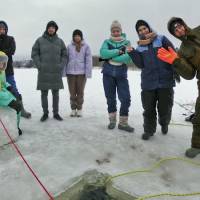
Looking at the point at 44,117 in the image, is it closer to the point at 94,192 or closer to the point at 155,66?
the point at 155,66

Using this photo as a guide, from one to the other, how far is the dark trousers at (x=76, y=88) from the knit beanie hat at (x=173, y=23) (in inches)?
92.5

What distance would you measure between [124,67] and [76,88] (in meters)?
1.34

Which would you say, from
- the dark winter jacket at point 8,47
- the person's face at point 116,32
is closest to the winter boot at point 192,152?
the person's face at point 116,32

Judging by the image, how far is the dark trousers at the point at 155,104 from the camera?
18.6ft

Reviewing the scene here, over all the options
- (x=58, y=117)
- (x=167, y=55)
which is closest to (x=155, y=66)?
(x=167, y=55)

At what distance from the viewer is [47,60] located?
6.80 meters

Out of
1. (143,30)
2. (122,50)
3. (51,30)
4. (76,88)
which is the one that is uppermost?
(143,30)

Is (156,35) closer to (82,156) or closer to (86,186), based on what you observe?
(82,156)

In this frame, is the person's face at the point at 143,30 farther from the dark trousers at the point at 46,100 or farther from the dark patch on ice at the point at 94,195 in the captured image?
the dark patch on ice at the point at 94,195

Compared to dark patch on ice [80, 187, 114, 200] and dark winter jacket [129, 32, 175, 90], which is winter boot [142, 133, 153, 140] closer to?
dark winter jacket [129, 32, 175, 90]

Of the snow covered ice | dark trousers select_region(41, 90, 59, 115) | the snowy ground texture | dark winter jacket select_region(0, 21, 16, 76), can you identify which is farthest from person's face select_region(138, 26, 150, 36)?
dark winter jacket select_region(0, 21, 16, 76)

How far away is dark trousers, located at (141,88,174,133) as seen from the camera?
5.66 meters

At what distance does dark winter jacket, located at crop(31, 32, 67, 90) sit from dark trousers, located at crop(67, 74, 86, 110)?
1.11 ft

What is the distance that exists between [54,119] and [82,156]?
2.01 metres
